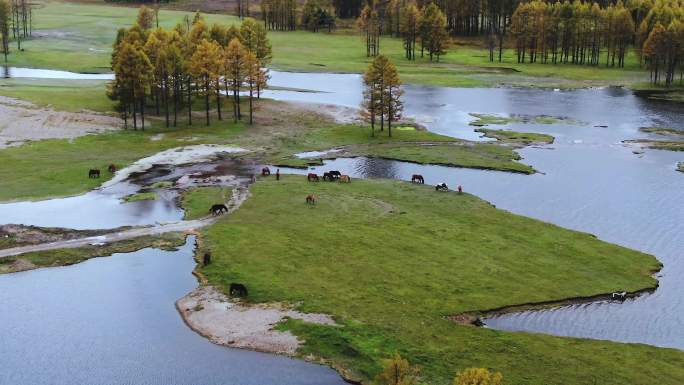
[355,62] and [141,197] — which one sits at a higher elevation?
[355,62]

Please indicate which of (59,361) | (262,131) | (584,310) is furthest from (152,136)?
(584,310)

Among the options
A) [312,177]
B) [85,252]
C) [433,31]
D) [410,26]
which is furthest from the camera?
[410,26]

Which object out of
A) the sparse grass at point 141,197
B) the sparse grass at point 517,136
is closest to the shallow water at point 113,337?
the sparse grass at point 141,197

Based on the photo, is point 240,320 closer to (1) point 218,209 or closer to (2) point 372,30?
(1) point 218,209

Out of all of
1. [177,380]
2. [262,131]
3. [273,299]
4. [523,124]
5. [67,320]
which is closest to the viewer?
[177,380]

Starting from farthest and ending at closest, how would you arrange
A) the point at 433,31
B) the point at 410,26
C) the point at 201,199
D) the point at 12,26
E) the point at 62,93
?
the point at 12,26, the point at 410,26, the point at 433,31, the point at 62,93, the point at 201,199

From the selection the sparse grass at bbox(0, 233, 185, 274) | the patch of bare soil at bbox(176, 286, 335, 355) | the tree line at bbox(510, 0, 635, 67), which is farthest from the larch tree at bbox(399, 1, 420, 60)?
the patch of bare soil at bbox(176, 286, 335, 355)

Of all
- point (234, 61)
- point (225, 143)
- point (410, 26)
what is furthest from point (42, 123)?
point (410, 26)

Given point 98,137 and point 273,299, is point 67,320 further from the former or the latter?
point 98,137
